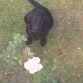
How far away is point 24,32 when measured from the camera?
12.8 feet

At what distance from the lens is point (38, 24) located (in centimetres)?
332

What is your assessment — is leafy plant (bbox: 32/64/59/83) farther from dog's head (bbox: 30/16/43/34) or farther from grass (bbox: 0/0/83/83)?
grass (bbox: 0/0/83/83)

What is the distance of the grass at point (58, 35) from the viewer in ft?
11.8

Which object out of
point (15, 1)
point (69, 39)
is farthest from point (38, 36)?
point (15, 1)

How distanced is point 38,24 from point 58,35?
0.65 metres

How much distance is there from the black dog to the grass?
182 millimetres

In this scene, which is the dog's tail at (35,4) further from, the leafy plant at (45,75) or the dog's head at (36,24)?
the leafy plant at (45,75)

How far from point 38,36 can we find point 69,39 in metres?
0.53

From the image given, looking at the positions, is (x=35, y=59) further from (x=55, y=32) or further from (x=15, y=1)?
(x=15, y=1)

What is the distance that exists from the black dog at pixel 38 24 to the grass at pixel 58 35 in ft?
0.60

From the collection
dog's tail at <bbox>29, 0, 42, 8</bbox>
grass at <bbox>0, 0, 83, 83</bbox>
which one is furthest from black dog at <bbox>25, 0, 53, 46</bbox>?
grass at <bbox>0, 0, 83, 83</bbox>

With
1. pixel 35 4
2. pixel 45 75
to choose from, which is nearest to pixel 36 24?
pixel 35 4

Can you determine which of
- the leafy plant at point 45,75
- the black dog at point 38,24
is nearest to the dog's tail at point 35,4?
the black dog at point 38,24

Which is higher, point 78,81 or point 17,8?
point 17,8
